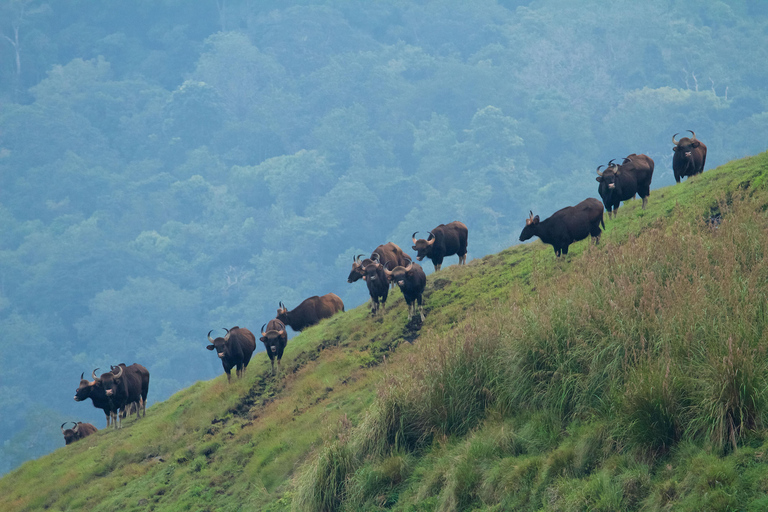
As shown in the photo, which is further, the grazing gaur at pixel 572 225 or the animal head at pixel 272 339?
the animal head at pixel 272 339

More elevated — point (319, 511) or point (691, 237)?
point (691, 237)

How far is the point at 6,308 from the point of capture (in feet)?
492

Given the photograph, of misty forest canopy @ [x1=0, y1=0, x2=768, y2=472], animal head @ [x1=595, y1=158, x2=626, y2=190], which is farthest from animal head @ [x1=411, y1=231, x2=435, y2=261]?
misty forest canopy @ [x1=0, y1=0, x2=768, y2=472]

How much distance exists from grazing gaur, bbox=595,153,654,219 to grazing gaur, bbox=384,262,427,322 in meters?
6.17

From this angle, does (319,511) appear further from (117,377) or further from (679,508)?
A: (117,377)

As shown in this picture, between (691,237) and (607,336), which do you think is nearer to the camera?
(607,336)

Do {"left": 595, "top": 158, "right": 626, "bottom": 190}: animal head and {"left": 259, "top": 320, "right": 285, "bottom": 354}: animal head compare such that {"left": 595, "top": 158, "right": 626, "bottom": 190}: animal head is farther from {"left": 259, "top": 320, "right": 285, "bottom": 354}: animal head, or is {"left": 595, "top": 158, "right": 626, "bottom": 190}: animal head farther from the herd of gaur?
{"left": 259, "top": 320, "right": 285, "bottom": 354}: animal head

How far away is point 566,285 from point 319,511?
5107 millimetres

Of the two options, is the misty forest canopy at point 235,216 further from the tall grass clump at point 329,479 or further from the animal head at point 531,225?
the tall grass clump at point 329,479

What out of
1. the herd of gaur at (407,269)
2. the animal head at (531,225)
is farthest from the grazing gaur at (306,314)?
the animal head at (531,225)

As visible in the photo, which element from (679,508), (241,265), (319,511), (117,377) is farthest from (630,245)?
(241,265)

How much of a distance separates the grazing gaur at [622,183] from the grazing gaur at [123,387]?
679 inches

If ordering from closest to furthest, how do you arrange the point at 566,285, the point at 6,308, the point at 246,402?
the point at 566,285, the point at 246,402, the point at 6,308

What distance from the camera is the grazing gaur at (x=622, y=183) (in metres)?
23.0
